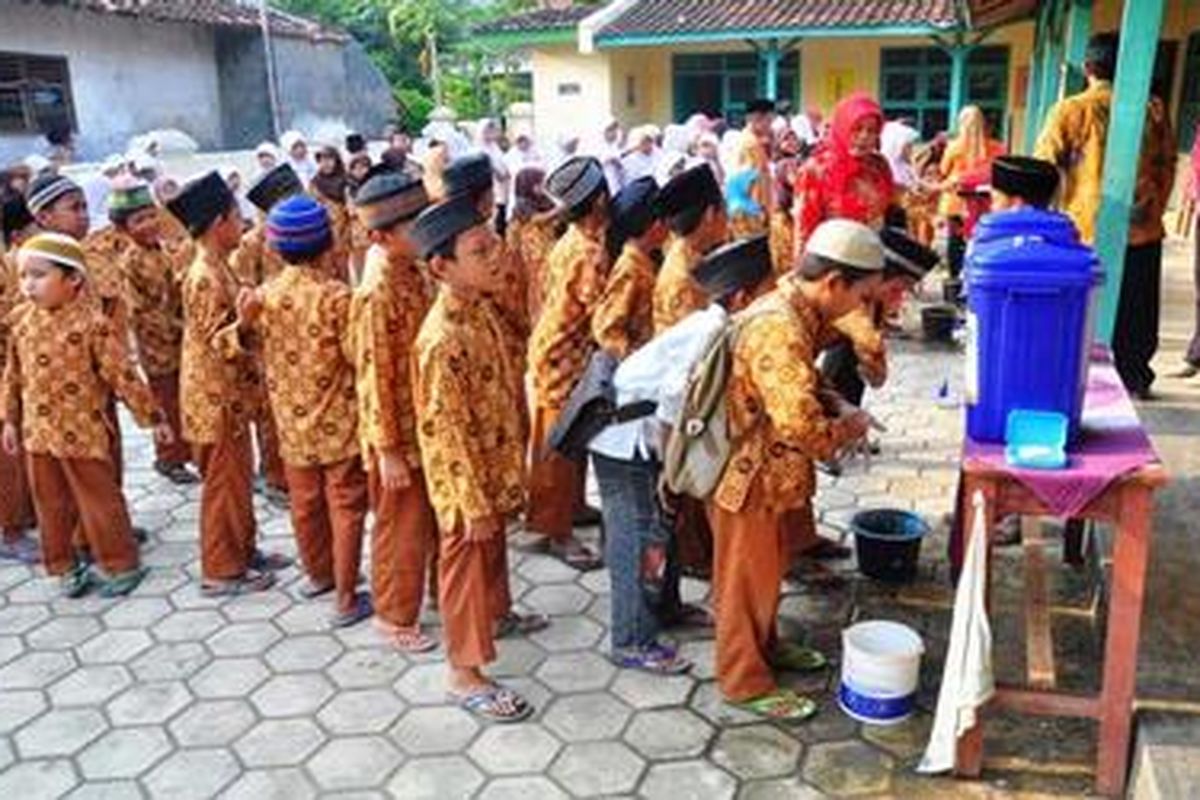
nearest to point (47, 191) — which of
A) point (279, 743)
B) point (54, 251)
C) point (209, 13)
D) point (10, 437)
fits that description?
point (54, 251)

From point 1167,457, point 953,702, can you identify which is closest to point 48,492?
point 953,702

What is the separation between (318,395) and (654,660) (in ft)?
5.61

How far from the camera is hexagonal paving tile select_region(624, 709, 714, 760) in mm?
3584

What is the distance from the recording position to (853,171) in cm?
614

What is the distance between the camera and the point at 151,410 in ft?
15.8

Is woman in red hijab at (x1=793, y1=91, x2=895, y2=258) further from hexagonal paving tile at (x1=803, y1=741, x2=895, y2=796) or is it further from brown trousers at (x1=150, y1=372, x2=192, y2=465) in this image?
brown trousers at (x1=150, y1=372, x2=192, y2=465)

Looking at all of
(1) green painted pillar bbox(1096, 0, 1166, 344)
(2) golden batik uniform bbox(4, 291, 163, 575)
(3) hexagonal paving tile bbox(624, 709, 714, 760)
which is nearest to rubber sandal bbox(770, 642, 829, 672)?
(3) hexagonal paving tile bbox(624, 709, 714, 760)

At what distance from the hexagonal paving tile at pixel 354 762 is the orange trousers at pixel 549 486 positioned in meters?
1.67

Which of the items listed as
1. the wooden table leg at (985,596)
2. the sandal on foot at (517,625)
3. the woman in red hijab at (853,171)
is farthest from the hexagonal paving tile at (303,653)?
the woman in red hijab at (853,171)

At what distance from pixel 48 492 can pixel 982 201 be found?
285 inches

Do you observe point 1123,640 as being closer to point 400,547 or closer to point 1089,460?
point 1089,460

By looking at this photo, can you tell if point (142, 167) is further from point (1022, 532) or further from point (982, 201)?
point (1022, 532)

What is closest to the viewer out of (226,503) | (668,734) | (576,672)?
(668,734)

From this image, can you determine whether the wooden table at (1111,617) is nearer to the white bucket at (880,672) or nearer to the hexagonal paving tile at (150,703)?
the white bucket at (880,672)
